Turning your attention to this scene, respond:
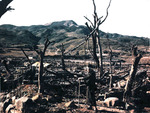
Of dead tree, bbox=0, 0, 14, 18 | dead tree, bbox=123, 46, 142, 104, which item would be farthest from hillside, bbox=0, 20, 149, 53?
dead tree, bbox=123, 46, 142, 104

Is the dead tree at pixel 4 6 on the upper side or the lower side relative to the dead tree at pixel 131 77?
upper

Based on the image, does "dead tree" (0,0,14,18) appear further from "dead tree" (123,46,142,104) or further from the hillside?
the hillside

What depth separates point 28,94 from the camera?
453 inches

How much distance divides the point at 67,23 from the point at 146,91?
561 feet

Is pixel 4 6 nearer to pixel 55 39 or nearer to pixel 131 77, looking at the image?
pixel 131 77

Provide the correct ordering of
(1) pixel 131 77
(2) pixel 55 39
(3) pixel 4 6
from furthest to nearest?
(2) pixel 55 39 → (3) pixel 4 6 → (1) pixel 131 77

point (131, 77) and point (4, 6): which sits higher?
point (4, 6)

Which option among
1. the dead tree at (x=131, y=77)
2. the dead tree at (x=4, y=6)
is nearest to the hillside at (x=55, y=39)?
the dead tree at (x=4, y=6)

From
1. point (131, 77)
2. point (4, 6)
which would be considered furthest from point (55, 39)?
point (131, 77)

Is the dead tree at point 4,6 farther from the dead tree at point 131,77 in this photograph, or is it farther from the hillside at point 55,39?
the hillside at point 55,39

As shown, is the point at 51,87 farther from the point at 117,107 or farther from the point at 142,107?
the point at 142,107

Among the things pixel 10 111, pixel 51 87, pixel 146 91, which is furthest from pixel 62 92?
pixel 146 91

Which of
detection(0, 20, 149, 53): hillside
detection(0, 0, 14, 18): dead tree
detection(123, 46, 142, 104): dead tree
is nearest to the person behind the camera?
detection(123, 46, 142, 104): dead tree

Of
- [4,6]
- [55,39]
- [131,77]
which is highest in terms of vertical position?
[4,6]
